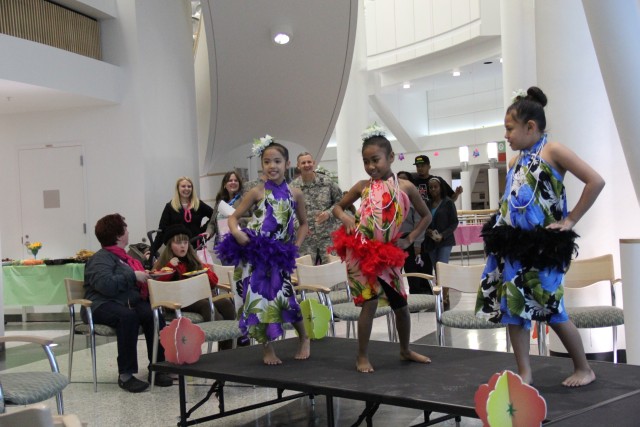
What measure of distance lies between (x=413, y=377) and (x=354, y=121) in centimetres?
1372

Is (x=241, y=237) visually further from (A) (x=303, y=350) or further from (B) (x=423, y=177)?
(B) (x=423, y=177)

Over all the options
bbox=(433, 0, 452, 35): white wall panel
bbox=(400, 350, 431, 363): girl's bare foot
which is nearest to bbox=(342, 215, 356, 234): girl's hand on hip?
bbox=(400, 350, 431, 363): girl's bare foot

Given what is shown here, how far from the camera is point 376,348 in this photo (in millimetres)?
4527

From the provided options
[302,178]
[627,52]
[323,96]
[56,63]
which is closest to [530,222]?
[627,52]

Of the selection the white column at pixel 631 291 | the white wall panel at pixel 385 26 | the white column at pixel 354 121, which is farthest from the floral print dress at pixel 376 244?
the white wall panel at pixel 385 26

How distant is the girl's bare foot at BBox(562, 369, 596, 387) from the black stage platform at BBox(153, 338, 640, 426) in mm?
33

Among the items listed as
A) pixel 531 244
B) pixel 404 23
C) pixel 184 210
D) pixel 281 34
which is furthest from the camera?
pixel 404 23

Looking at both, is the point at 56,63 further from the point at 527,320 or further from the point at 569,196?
the point at 527,320

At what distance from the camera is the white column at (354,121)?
1686 centimetres

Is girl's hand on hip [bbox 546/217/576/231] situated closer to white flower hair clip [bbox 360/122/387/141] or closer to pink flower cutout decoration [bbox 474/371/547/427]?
pink flower cutout decoration [bbox 474/371/547/427]

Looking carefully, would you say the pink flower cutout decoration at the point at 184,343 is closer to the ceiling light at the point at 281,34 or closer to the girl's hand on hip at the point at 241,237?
the girl's hand on hip at the point at 241,237

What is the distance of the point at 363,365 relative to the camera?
12.8 ft

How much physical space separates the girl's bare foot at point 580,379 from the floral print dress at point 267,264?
1.66 meters

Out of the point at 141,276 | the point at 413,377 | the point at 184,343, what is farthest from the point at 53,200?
the point at 413,377
